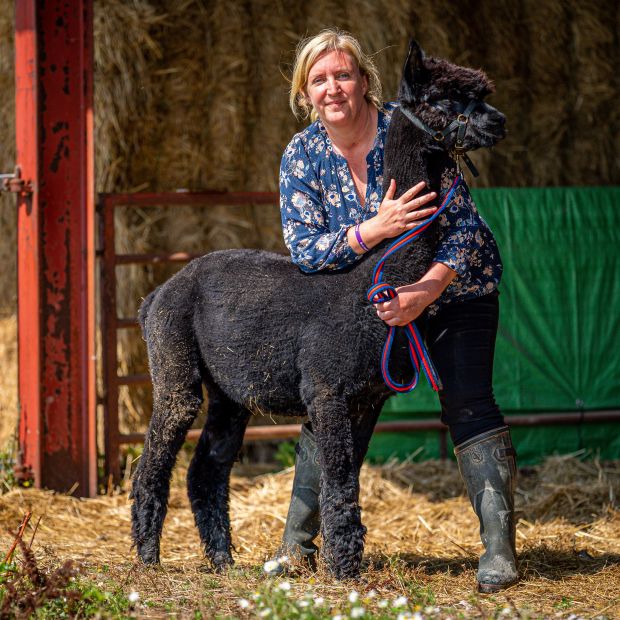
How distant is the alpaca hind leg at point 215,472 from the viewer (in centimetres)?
434

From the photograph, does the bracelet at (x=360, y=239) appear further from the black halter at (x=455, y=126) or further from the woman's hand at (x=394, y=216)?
the black halter at (x=455, y=126)

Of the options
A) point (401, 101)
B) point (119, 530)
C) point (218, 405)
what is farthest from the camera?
point (119, 530)

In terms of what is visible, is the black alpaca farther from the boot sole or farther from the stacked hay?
the stacked hay

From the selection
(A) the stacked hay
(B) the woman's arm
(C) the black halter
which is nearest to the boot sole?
(B) the woman's arm

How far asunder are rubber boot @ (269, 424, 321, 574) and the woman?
623mm

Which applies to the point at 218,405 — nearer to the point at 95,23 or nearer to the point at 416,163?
the point at 416,163

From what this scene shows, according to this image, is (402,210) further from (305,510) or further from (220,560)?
(220,560)

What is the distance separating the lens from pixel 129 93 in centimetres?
648

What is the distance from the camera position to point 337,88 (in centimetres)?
381

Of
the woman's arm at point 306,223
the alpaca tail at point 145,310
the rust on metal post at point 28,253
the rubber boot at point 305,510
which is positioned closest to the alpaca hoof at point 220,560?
the rubber boot at point 305,510

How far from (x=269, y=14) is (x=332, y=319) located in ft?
12.1

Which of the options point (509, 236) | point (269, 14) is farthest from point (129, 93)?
point (509, 236)

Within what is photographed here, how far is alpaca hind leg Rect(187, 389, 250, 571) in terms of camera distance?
4.34 m

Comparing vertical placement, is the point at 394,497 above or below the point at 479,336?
below
